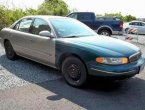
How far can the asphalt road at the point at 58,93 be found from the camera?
4588mm

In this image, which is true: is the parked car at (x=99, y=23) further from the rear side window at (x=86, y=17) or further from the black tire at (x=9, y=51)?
the black tire at (x=9, y=51)

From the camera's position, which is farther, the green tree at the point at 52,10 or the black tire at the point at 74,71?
the green tree at the point at 52,10

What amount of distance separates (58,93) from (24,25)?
282cm

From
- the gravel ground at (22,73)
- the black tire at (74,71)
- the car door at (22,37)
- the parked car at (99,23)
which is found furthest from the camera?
the parked car at (99,23)

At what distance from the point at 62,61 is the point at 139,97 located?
73.7 inches

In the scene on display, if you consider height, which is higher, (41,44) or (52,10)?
(52,10)

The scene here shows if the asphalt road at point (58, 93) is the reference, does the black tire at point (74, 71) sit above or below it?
above

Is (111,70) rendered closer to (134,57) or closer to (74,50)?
(134,57)

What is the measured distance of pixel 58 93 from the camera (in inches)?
204

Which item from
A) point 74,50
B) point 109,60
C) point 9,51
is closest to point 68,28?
point 74,50

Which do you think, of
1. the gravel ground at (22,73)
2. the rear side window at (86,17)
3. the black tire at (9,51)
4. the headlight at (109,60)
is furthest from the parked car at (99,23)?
the headlight at (109,60)

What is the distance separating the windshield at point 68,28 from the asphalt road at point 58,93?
1105 millimetres

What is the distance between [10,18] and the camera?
56.4 feet

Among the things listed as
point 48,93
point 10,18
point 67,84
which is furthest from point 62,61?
point 10,18
